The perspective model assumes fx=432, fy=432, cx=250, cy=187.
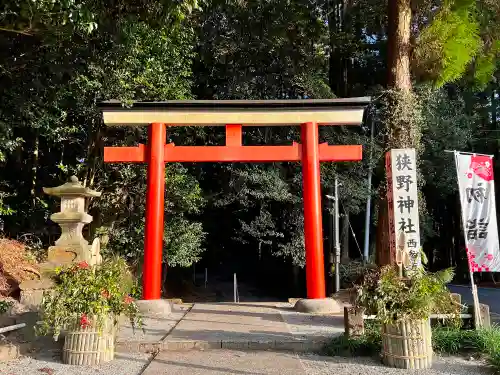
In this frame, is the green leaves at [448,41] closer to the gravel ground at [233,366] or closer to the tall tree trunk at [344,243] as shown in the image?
the gravel ground at [233,366]

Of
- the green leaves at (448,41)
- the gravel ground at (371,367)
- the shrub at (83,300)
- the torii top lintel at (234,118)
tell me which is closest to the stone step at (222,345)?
the gravel ground at (371,367)

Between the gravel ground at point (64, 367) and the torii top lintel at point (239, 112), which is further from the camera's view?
the torii top lintel at point (239, 112)

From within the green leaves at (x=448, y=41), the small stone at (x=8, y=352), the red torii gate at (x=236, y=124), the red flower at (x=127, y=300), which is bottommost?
the small stone at (x=8, y=352)

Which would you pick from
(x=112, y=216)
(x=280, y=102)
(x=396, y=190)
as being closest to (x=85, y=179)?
(x=112, y=216)

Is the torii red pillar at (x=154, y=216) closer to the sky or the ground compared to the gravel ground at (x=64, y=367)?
closer to the sky

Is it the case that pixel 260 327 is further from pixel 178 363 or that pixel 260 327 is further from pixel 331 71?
pixel 331 71

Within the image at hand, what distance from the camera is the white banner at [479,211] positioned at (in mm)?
5855

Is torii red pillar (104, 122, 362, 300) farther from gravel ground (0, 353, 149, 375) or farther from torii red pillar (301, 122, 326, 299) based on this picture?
gravel ground (0, 353, 149, 375)

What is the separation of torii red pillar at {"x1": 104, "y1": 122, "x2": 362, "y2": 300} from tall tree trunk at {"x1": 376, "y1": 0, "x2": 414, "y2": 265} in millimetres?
876

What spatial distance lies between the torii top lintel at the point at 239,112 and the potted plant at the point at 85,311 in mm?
4955

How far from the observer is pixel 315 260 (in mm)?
8828

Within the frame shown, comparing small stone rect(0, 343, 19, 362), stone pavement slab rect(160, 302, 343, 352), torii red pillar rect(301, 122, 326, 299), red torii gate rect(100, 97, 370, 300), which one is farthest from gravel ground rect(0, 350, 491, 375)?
red torii gate rect(100, 97, 370, 300)

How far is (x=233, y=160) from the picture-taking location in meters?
9.25

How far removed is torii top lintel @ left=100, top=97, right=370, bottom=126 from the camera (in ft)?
30.5
